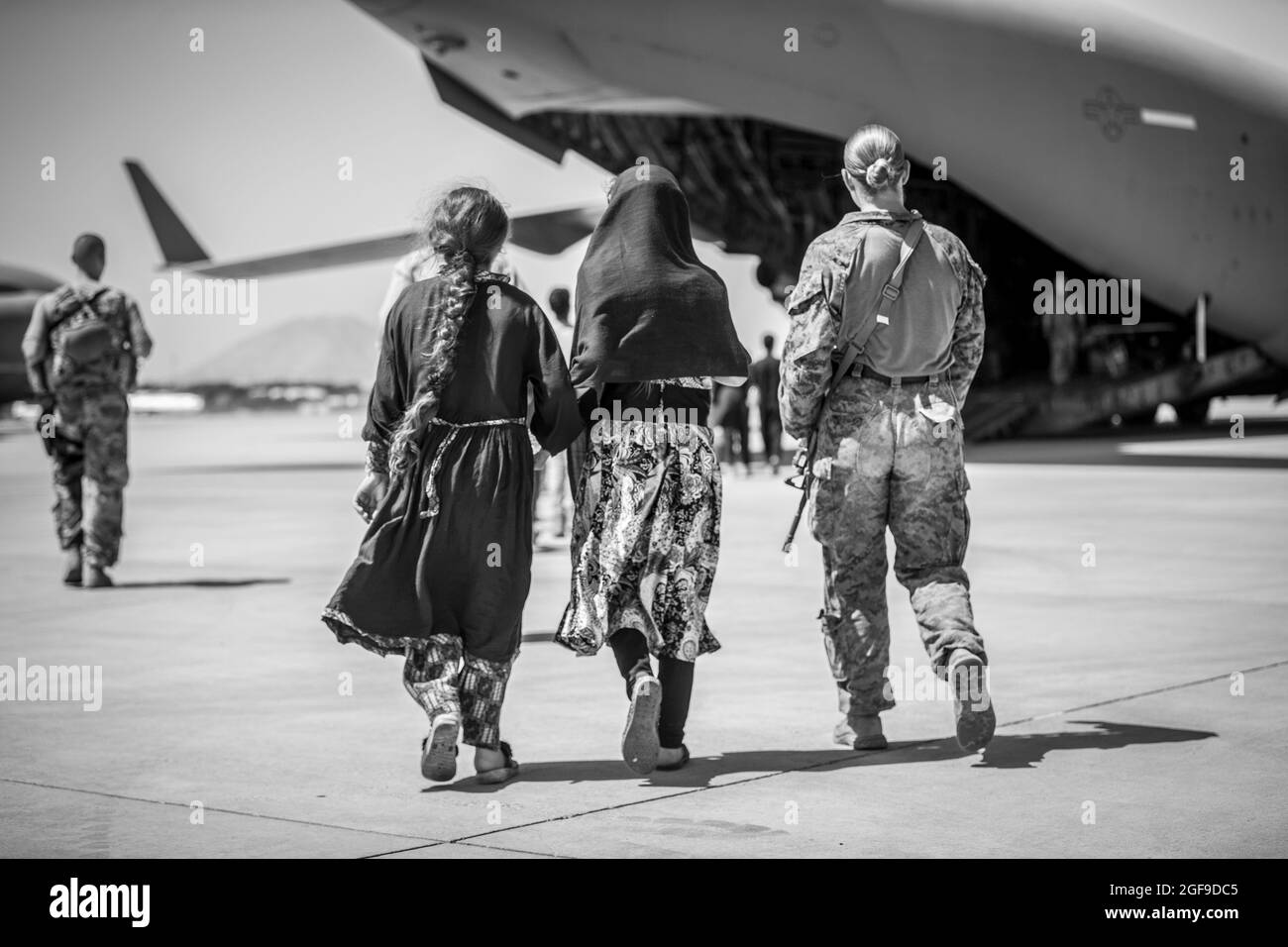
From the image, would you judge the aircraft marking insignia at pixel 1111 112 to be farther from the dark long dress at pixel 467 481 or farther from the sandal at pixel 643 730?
the sandal at pixel 643 730

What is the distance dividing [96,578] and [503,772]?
210 inches

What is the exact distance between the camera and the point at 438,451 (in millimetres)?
4801

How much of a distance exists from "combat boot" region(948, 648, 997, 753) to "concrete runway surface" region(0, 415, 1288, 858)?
11 centimetres

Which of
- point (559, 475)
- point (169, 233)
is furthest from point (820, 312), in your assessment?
point (169, 233)

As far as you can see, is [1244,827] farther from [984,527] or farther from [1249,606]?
[984,527]

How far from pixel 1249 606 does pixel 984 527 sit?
402cm

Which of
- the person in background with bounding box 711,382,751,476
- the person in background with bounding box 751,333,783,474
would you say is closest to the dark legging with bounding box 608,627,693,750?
the person in background with bounding box 711,382,751,476

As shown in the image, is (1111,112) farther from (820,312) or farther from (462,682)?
(462,682)

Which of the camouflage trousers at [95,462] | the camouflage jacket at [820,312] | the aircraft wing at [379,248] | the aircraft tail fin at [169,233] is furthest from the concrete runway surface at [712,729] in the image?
the aircraft tail fin at [169,233]

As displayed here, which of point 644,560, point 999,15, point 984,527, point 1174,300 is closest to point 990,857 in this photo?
point 644,560

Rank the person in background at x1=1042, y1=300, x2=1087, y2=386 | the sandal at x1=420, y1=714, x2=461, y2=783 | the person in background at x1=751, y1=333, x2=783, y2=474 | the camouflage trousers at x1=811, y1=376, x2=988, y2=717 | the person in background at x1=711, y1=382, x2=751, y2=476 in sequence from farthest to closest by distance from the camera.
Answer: the person in background at x1=1042, y1=300, x2=1087, y2=386, the person in background at x1=751, y1=333, x2=783, y2=474, the person in background at x1=711, y1=382, x2=751, y2=476, the camouflage trousers at x1=811, y1=376, x2=988, y2=717, the sandal at x1=420, y1=714, x2=461, y2=783

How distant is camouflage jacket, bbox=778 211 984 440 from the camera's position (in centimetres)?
506

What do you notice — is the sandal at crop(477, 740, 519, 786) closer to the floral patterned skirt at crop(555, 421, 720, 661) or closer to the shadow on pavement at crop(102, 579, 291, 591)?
the floral patterned skirt at crop(555, 421, 720, 661)

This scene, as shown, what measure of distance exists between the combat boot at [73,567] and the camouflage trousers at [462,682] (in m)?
5.24
